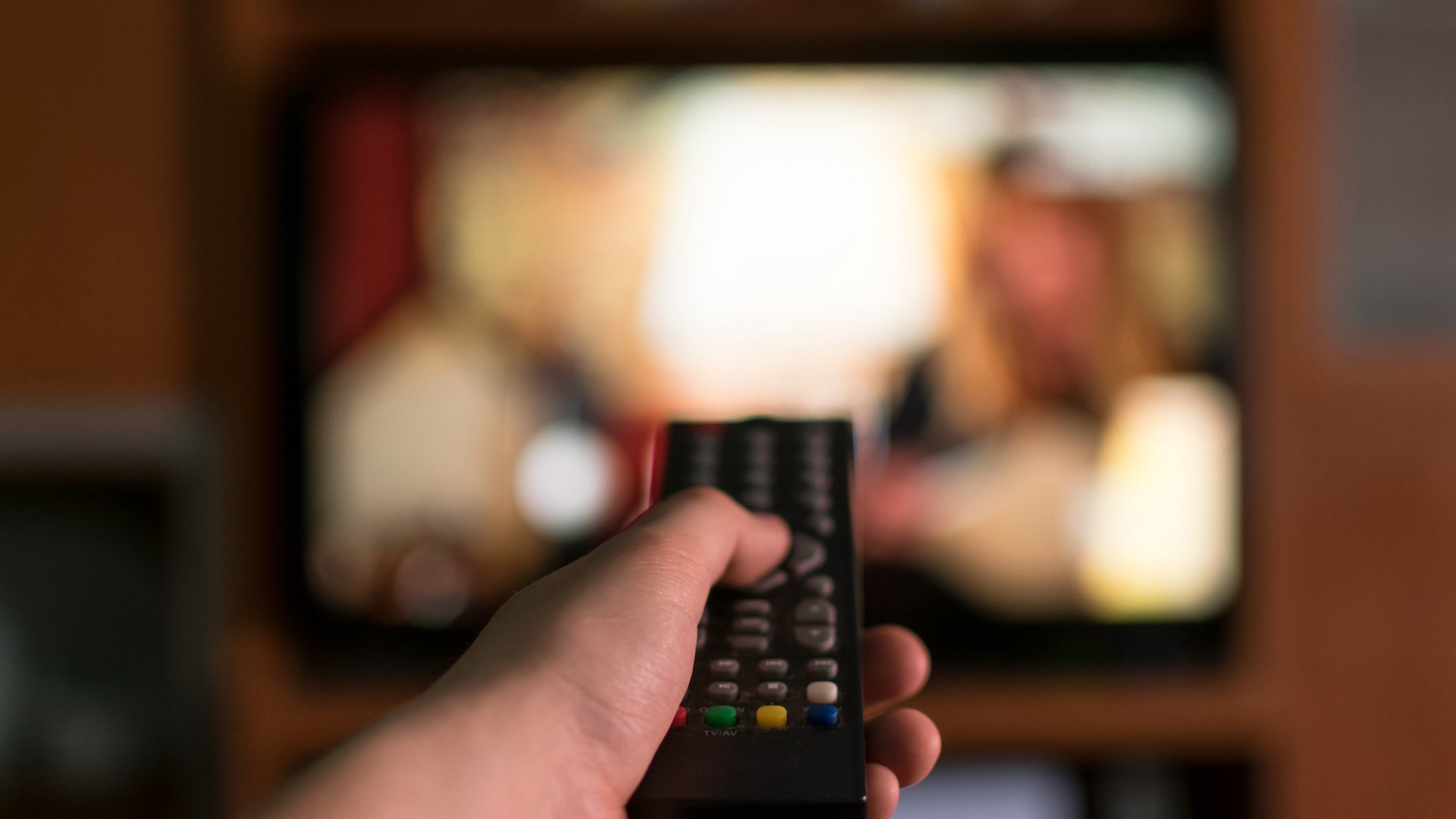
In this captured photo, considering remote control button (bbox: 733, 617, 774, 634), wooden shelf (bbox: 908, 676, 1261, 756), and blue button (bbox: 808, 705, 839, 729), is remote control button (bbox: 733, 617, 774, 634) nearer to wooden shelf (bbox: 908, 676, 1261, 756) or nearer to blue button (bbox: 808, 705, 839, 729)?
blue button (bbox: 808, 705, 839, 729)

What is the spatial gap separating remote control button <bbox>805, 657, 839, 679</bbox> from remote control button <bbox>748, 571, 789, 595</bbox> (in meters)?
0.04

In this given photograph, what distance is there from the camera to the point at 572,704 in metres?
0.39

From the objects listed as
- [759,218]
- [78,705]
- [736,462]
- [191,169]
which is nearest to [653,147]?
[759,218]

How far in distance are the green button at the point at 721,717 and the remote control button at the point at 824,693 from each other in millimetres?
32

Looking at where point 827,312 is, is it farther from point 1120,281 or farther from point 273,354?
point 273,354

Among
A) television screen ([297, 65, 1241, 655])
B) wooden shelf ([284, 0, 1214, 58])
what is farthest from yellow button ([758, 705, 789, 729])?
wooden shelf ([284, 0, 1214, 58])

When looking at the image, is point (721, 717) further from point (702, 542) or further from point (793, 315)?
point (793, 315)

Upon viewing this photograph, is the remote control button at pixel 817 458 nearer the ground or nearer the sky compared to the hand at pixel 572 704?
nearer the sky

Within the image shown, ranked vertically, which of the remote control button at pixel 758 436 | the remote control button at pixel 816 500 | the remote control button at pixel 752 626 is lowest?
the remote control button at pixel 752 626

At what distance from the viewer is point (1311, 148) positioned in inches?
40.5

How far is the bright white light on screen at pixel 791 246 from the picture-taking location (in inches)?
40.0

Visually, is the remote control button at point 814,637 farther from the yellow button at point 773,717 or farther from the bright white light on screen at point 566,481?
the bright white light on screen at point 566,481

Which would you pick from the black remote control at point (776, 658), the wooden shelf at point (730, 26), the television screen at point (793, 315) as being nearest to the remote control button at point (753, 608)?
the black remote control at point (776, 658)

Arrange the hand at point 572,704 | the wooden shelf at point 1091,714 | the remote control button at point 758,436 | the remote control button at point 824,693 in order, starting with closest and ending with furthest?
the hand at point 572,704 → the remote control button at point 824,693 → the remote control button at point 758,436 → the wooden shelf at point 1091,714
